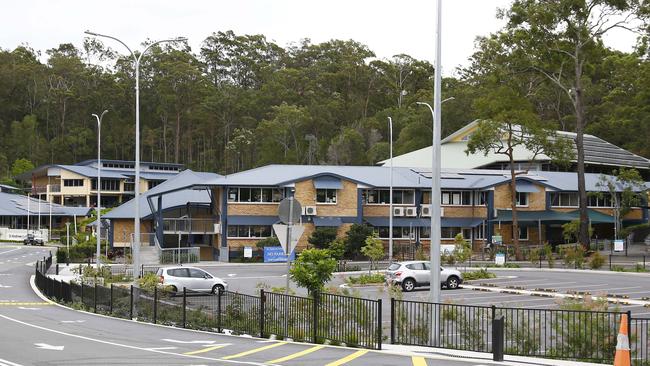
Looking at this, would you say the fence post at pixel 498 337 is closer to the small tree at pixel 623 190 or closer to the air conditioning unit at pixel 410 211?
the air conditioning unit at pixel 410 211

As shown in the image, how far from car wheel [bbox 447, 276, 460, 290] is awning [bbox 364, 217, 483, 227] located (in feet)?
91.9

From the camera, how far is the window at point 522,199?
70500 mm

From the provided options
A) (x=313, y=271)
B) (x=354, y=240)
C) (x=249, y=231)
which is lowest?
(x=354, y=240)

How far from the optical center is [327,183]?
212 ft

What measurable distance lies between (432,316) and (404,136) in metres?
81.0

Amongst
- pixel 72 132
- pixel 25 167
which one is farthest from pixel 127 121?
pixel 25 167

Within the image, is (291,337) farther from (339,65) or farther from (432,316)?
(339,65)

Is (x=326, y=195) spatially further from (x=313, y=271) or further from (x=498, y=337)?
(x=498, y=337)

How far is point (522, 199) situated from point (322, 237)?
19.9m

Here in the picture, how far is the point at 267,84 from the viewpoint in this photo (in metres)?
117

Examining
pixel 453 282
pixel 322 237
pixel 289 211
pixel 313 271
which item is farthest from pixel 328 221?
pixel 289 211

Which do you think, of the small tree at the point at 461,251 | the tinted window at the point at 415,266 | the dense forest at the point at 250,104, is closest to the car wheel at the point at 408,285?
the tinted window at the point at 415,266

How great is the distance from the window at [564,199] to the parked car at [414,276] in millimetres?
35971

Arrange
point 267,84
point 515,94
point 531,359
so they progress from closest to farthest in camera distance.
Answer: point 531,359
point 515,94
point 267,84
